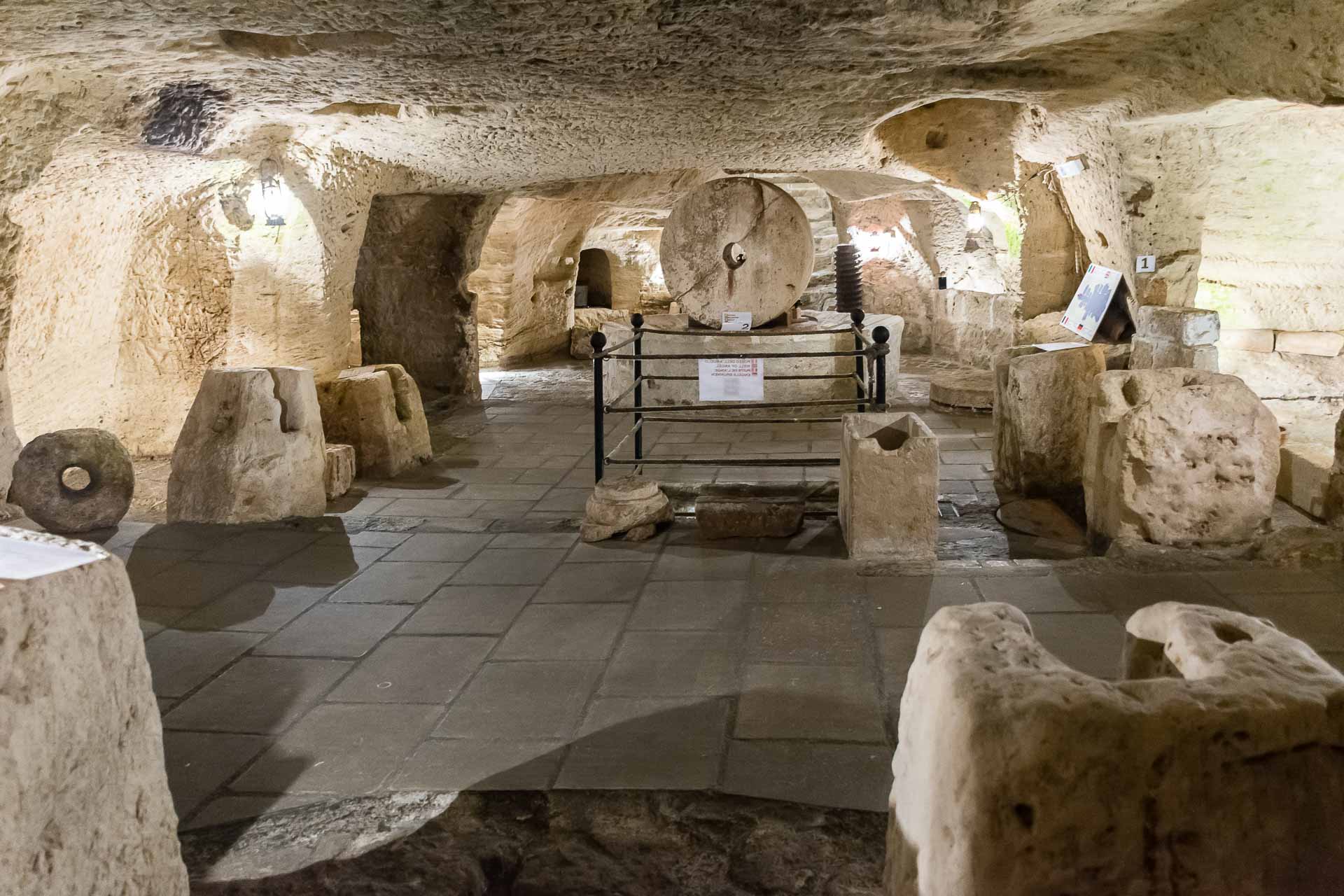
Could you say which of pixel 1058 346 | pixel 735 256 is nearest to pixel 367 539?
pixel 1058 346

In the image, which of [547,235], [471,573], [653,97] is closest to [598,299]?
[547,235]

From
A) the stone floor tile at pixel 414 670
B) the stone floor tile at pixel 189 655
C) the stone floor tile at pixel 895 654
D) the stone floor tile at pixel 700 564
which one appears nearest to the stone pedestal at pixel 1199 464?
the stone floor tile at pixel 895 654

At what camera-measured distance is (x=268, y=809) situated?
248 cm

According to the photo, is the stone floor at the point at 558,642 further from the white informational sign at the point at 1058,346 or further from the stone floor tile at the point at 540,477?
the white informational sign at the point at 1058,346

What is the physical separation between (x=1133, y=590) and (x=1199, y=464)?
78 cm

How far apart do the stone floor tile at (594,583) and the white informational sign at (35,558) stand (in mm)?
2334

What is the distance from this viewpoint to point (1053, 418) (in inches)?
219

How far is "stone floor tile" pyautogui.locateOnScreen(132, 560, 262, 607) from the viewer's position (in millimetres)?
4109

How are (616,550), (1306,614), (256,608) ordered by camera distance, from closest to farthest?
(1306,614) → (256,608) → (616,550)

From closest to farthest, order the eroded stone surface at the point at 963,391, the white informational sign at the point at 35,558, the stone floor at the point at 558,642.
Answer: the white informational sign at the point at 35,558, the stone floor at the point at 558,642, the eroded stone surface at the point at 963,391

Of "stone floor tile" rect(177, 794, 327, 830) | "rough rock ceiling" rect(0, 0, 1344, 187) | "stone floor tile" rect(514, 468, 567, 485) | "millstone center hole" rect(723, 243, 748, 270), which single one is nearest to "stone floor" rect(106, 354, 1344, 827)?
"stone floor tile" rect(177, 794, 327, 830)

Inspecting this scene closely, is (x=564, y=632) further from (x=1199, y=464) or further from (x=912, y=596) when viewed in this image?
(x=1199, y=464)

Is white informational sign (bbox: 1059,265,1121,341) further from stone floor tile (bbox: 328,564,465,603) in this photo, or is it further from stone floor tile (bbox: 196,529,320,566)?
stone floor tile (bbox: 196,529,320,566)

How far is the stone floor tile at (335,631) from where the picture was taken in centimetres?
355
